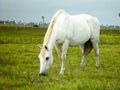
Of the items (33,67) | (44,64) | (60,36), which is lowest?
(33,67)

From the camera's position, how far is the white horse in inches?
380

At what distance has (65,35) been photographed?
10719mm

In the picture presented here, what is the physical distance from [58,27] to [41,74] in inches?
80.1

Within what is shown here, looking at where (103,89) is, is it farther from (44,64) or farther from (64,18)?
(64,18)

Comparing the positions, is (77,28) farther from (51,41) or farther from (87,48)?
(51,41)

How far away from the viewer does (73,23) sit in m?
11.4

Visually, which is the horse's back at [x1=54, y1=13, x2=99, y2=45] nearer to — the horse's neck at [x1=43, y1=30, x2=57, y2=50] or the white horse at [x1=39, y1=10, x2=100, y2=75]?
the white horse at [x1=39, y1=10, x2=100, y2=75]

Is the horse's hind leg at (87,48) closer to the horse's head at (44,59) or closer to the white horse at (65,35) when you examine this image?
the white horse at (65,35)

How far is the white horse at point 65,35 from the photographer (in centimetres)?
966

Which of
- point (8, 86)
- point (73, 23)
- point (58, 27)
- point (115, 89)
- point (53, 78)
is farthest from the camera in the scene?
point (73, 23)

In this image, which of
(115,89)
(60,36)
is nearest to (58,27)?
(60,36)

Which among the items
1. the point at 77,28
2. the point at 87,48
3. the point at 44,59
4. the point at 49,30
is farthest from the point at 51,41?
the point at 87,48

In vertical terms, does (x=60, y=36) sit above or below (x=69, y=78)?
above

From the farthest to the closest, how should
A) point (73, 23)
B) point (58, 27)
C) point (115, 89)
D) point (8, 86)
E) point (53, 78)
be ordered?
point (73, 23)
point (58, 27)
point (53, 78)
point (8, 86)
point (115, 89)
